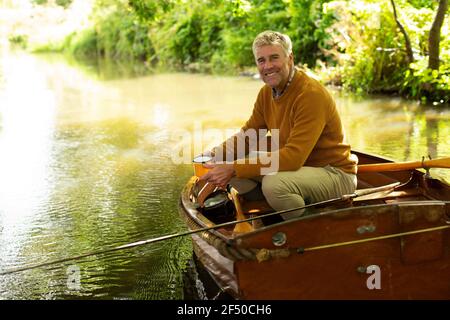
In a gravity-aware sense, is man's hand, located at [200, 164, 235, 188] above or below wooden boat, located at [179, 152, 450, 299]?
above

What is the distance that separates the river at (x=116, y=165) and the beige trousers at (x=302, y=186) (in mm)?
957

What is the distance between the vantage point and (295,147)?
3.64 m

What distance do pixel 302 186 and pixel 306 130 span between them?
35cm

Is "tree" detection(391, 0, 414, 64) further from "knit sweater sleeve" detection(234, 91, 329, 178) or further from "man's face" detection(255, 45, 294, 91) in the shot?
"knit sweater sleeve" detection(234, 91, 329, 178)

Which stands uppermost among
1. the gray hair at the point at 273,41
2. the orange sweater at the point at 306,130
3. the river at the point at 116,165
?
the gray hair at the point at 273,41

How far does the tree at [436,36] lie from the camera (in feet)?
33.4

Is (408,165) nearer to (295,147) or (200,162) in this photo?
(295,147)

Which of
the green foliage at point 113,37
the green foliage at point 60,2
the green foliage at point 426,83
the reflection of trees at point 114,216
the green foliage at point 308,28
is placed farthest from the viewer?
the green foliage at point 60,2

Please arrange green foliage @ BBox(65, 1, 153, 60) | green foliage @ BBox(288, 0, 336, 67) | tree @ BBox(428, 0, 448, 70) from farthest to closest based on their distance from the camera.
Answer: green foliage @ BBox(65, 1, 153, 60), green foliage @ BBox(288, 0, 336, 67), tree @ BBox(428, 0, 448, 70)

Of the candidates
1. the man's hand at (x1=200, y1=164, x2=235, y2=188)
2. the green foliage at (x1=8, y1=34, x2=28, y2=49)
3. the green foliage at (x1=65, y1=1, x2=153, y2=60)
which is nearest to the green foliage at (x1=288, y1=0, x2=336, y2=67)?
the green foliage at (x1=65, y1=1, x2=153, y2=60)

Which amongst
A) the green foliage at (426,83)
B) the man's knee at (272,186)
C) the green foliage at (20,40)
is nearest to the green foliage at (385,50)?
the green foliage at (426,83)

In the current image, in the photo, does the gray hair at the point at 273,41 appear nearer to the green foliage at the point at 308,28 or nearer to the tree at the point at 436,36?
the tree at the point at 436,36

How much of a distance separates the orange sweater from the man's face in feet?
0.25

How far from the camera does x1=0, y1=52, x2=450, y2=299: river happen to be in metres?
4.47
